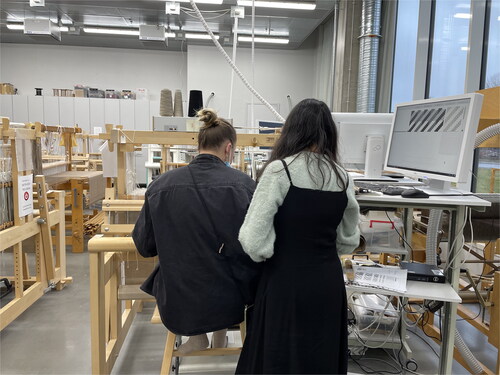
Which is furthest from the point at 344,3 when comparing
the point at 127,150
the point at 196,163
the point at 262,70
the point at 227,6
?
the point at 196,163

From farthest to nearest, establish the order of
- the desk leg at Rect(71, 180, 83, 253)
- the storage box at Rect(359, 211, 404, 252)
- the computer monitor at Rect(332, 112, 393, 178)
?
the desk leg at Rect(71, 180, 83, 253) → the computer monitor at Rect(332, 112, 393, 178) → the storage box at Rect(359, 211, 404, 252)

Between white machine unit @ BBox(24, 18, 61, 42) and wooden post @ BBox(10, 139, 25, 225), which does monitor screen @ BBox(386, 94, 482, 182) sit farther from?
white machine unit @ BBox(24, 18, 61, 42)

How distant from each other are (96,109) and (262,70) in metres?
3.85

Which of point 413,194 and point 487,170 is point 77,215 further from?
point 487,170

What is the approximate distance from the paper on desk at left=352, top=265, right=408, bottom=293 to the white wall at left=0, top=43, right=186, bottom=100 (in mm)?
8566

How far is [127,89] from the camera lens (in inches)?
371

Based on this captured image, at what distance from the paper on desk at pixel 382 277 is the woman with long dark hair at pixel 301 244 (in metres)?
0.35

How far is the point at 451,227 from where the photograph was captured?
1674 millimetres

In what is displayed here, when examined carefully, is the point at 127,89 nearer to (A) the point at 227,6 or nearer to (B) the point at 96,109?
(B) the point at 96,109

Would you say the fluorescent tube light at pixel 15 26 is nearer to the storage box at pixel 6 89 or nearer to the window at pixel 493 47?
the storage box at pixel 6 89

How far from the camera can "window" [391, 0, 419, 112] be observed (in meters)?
5.07

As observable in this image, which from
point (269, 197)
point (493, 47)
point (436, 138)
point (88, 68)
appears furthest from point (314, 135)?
point (88, 68)

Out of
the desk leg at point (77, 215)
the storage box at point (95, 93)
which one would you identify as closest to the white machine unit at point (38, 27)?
the storage box at point (95, 93)

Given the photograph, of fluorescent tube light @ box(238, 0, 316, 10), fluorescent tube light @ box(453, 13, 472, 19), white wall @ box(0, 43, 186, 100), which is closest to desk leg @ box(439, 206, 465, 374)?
fluorescent tube light @ box(453, 13, 472, 19)
